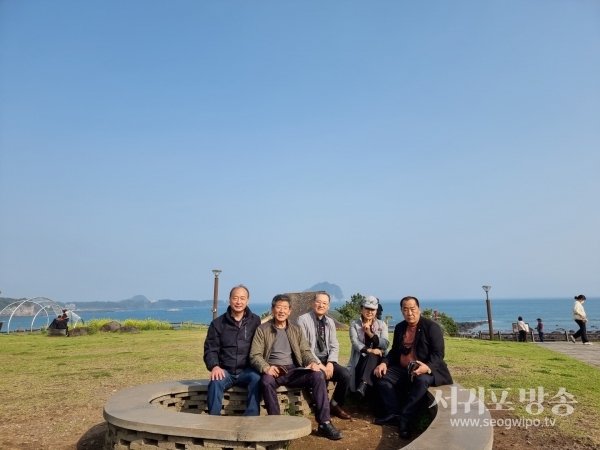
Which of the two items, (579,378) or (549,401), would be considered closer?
(549,401)

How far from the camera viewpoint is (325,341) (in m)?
5.58

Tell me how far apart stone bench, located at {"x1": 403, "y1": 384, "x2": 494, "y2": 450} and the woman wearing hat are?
819mm

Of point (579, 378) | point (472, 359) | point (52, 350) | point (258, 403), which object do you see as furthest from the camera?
point (52, 350)

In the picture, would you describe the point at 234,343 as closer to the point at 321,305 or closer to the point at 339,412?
the point at 321,305

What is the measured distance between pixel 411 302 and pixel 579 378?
532cm

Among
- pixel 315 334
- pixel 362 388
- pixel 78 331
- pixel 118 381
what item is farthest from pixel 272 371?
pixel 78 331

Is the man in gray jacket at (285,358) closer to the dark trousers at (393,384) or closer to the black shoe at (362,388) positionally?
the black shoe at (362,388)

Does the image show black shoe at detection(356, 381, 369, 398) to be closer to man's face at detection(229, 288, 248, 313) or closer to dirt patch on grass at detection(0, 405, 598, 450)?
dirt patch on grass at detection(0, 405, 598, 450)

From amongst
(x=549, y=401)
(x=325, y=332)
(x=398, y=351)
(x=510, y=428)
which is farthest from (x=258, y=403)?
(x=549, y=401)

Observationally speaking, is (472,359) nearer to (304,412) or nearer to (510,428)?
(510,428)

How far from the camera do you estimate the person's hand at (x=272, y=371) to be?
4723 mm

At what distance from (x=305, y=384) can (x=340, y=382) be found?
0.59m

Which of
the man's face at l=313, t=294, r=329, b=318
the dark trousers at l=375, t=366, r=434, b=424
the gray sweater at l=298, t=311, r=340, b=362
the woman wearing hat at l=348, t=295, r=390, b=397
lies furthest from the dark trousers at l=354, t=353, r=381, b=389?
the man's face at l=313, t=294, r=329, b=318

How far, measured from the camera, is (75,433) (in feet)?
17.1
